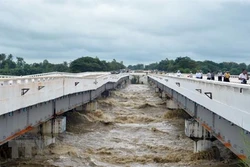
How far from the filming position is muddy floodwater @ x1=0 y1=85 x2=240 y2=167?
70.1 feet

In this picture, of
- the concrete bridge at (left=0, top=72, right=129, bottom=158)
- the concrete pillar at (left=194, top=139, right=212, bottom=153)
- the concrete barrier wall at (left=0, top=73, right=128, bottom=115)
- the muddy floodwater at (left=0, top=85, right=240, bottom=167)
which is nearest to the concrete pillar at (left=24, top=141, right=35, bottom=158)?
the concrete bridge at (left=0, top=72, right=129, bottom=158)

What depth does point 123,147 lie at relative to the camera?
25.9 m

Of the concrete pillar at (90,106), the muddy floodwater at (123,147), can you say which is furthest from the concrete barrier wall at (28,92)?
the concrete pillar at (90,106)

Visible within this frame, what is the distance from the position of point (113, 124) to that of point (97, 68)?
13717 cm

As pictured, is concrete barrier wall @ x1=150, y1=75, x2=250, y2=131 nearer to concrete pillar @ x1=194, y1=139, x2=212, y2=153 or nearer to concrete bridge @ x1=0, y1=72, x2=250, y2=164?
concrete bridge @ x1=0, y1=72, x2=250, y2=164

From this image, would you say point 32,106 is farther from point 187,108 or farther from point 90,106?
point 90,106

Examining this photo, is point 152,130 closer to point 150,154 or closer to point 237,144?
point 150,154

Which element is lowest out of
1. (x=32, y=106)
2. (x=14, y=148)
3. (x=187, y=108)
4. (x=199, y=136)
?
(x=14, y=148)

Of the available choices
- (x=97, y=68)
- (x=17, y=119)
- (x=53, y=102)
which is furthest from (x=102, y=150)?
(x=97, y=68)

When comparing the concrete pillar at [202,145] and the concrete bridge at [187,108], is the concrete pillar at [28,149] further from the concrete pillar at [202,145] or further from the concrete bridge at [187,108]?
the concrete pillar at [202,145]

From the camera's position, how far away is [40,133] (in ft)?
84.3

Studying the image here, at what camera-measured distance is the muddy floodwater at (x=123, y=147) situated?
2136 centimetres

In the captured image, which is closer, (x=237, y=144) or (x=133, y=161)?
(x=237, y=144)

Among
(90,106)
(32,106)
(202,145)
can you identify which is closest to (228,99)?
(32,106)
